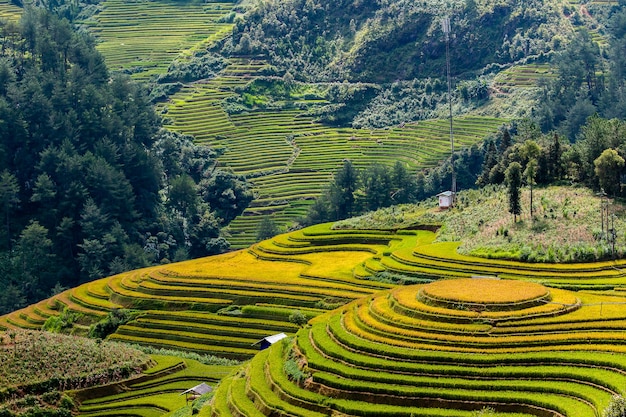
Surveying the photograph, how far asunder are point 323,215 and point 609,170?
46004 millimetres

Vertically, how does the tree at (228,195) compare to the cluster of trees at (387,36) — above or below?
below

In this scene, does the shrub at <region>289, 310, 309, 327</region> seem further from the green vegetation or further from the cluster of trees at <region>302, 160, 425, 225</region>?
the cluster of trees at <region>302, 160, 425, 225</region>

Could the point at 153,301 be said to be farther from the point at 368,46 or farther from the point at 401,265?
the point at 368,46

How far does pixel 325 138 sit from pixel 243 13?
49.1 metres

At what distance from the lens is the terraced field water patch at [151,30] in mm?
155250

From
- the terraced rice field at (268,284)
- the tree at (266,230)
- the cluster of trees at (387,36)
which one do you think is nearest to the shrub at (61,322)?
the terraced rice field at (268,284)

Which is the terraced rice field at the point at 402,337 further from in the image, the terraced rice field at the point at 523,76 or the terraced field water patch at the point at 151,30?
the terraced field water patch at the point at 151,30

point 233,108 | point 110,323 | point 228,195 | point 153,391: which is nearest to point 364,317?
point 153,391

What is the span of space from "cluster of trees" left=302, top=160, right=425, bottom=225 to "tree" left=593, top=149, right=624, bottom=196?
42.9 metres

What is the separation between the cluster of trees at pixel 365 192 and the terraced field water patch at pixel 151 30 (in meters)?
49.6

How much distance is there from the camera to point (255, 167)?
125938mm

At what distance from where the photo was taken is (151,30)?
543ft

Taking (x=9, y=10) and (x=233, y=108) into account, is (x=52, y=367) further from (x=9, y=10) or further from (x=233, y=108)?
(x=9, y=10)

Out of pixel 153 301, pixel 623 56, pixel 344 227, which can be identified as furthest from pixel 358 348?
pixel 623 56
